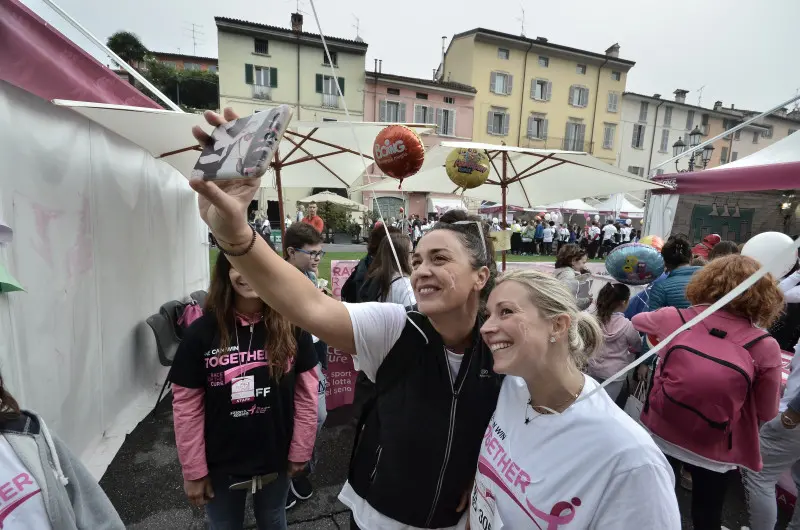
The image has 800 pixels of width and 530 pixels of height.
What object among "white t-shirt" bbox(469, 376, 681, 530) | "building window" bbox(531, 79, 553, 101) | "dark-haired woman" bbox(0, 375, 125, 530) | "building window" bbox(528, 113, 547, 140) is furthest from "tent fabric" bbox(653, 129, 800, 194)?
"building window" bbox(531, 79, 553, 101)

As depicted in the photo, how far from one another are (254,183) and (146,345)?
4.17m

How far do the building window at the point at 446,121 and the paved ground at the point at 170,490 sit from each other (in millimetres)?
26420

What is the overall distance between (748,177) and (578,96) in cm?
2944

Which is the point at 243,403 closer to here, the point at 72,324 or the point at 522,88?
the point at 72,324

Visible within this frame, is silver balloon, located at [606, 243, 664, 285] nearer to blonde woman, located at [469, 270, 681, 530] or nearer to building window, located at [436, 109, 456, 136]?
blonde woman, located at [469, 270, 681, 530]

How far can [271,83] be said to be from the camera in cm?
2448

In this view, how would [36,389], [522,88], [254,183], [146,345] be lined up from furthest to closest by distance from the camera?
1. [522,88]
2. [146,345]
3. [36,389]
4. [254,183]

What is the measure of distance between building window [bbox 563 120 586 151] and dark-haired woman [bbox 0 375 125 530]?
34978 mm

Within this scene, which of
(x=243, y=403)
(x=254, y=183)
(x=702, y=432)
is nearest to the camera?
(x=254, y=183)

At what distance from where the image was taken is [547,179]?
6574 millimetres

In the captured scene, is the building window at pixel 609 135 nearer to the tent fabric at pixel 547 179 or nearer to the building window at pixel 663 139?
the building window at pixel 663 139

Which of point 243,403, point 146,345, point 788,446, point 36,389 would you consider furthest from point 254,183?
point 146,345

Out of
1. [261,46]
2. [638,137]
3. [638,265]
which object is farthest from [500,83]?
[638,265]

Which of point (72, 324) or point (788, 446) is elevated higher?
point (72, 324)
